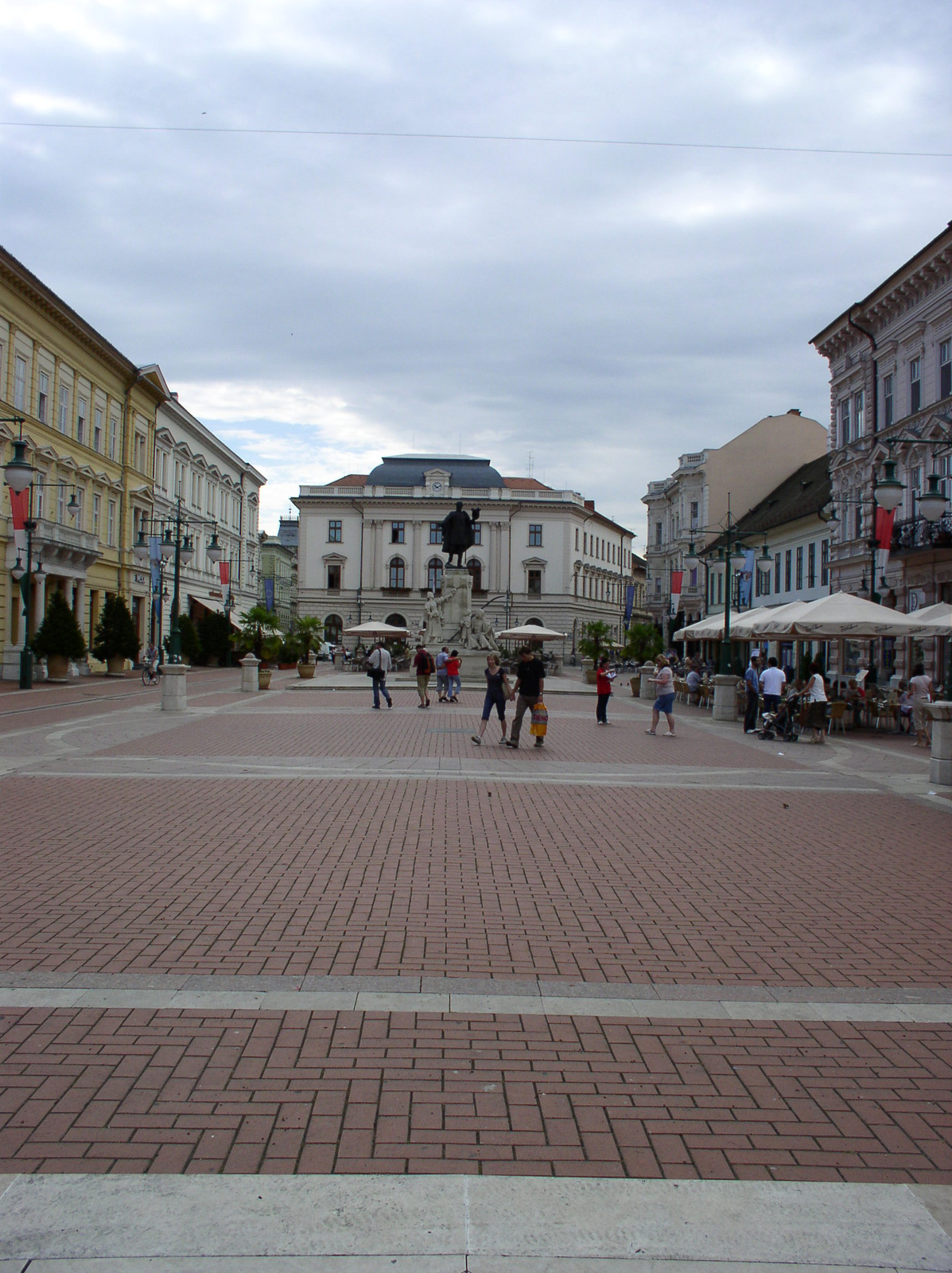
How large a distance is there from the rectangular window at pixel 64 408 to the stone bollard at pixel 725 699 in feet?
102

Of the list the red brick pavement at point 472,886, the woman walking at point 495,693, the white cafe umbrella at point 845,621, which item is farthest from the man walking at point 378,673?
the red brick pavement at point 472,886

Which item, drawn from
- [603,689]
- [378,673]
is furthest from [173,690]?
[603,689]

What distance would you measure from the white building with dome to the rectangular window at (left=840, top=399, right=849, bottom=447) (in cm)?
5325

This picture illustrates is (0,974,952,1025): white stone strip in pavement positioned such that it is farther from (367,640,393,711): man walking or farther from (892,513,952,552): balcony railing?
(892,513,952,552): balcony railing

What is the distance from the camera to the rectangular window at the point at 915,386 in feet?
107

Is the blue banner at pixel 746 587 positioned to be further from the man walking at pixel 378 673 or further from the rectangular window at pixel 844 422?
the man walking at pixel 378 673

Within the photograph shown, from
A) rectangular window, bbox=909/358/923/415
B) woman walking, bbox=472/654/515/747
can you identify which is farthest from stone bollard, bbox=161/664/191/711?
rectangular window, bbox=909/358/923/415

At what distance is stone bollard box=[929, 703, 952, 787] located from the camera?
14117mm

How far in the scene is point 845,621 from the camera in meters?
21.9

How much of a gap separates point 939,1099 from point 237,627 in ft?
203

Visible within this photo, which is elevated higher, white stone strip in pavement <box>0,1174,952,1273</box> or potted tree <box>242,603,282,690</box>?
potted tree <box>242,603,282,690</box>

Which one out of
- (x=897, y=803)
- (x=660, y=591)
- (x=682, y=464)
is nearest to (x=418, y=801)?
(x=897, y=803)

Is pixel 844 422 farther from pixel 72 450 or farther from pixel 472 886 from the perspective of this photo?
pixel 472 886

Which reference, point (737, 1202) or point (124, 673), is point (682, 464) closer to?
point (124, 673)
